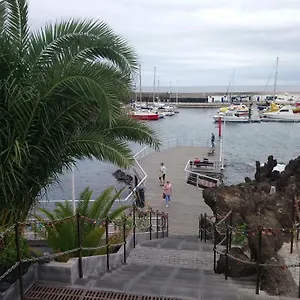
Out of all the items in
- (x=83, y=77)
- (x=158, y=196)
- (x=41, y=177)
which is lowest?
(x=158, y=196)

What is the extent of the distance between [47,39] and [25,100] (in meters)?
1.29

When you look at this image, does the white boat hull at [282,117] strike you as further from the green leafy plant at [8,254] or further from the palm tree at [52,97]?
the green leafy plant at [8,254]

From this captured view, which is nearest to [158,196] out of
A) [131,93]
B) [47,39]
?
[131,93]

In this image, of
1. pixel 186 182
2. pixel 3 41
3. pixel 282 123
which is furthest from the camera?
pixel 282 123

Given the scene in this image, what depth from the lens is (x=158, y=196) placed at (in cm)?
1848

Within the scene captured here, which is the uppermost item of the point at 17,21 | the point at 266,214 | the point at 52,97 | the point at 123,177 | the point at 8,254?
the point at 17,21

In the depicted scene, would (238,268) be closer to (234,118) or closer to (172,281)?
(172,281)

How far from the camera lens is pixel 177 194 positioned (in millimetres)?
18781

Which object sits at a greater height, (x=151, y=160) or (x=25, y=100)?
(x=25, y=100)

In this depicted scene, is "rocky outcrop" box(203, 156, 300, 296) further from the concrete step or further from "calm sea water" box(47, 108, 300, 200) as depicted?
"calm sea water" box(47, 108, 300, 200)

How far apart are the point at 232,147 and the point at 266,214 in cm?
4165

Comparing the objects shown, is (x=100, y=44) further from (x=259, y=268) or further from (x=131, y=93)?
(x=259, y=268)

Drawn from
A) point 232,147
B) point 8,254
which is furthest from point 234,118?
point 8,254

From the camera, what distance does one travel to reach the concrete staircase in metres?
5.36
